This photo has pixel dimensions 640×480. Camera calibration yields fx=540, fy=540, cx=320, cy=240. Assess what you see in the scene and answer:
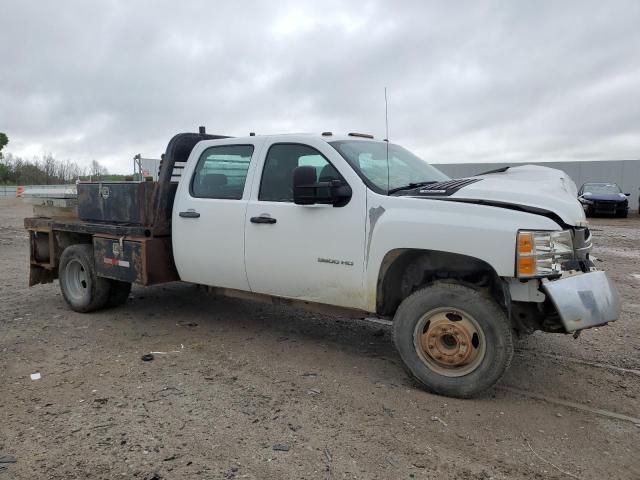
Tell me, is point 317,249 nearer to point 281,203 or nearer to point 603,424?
point 281,203

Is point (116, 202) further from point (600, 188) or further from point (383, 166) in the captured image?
point (600, 188)

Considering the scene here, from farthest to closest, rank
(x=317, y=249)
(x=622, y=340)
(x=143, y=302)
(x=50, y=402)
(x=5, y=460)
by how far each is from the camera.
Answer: (x=143, y=302) → (x=622, y=340) → (x=317, y=249) → (x=50, y=402) → (x=5, y=460)

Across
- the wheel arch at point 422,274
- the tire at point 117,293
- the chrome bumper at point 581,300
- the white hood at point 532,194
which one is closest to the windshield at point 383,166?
the wheel arch at point 422,274

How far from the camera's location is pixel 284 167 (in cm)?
490

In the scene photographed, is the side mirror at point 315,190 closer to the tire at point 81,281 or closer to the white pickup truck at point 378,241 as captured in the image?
the white pickup truck at point 378,241

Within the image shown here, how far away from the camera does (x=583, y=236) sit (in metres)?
4.00

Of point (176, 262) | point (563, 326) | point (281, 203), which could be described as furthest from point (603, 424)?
point (176, 262)

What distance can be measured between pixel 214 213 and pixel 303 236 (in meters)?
1.10

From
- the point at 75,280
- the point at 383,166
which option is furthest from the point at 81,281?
the point at 383,166

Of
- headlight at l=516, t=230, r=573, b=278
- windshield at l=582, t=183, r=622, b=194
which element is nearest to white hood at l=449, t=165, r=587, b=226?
headlight at l=516, t=230, r=573, b=278

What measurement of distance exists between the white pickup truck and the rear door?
0.05ft

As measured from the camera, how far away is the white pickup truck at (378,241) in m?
3.70

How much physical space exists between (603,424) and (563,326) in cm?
68

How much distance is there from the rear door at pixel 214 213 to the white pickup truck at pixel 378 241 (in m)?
0.01
